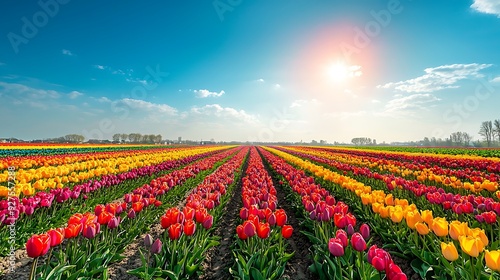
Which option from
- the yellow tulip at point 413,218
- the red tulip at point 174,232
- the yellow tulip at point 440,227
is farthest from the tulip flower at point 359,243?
the red tulip at point 174,232

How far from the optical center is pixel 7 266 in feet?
12.0

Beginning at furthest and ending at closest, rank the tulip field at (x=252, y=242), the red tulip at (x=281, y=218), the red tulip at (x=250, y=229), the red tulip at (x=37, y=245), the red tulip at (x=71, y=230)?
the red tulip at (x=281, y=218), the red tulip at (x=250, y=229), the red tulip at (x=71, y=230), the tulip field at (x=252, y=242), the red tulip at (x=37, y=245)

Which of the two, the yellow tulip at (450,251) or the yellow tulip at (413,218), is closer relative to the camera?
the yellow tulip at (450,251)

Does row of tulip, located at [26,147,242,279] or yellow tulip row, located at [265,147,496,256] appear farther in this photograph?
row of tulip, located at [26,147,242,279]

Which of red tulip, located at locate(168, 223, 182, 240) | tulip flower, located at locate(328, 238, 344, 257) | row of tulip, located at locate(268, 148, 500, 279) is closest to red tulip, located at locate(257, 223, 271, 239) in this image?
tulip flower, located at locate(328, 238, 344, 257)

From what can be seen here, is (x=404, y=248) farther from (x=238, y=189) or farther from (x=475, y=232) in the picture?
(x=238, y=189)

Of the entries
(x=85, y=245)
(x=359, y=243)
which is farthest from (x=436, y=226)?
(x=85, y=245)

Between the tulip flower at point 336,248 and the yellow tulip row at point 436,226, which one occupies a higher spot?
the yellow tulip row at point 436,226

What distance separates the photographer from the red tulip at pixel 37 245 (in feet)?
7.62

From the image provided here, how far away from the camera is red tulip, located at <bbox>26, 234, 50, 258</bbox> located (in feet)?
7.62

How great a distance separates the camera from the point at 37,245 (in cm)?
236

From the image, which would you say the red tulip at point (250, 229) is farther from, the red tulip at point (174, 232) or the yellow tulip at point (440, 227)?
the yellow tulip at point (440, 227)

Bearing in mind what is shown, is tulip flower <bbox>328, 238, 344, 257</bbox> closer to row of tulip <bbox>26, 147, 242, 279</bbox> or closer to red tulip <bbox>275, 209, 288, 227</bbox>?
red tulip <bbox>275, 209, 288, 227</bbox>

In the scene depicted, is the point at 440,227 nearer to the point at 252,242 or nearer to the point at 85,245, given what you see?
the point at 252,242
